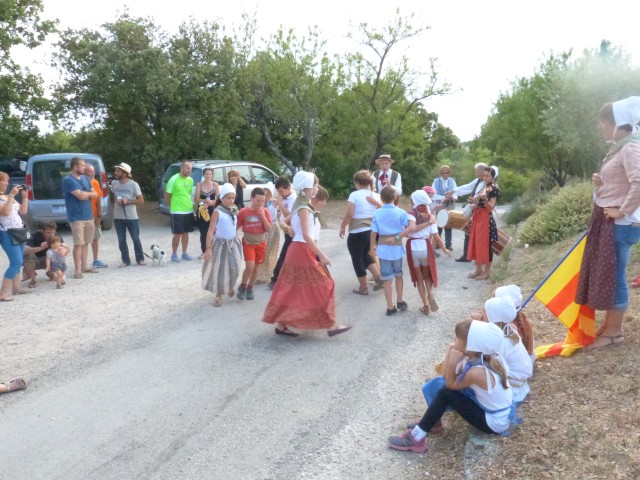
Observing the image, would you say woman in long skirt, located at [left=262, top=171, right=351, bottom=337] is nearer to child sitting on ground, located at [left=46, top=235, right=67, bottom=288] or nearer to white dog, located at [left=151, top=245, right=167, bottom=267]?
child sitting on ground, located at [left=46, top=235, right=67, bottom=288]

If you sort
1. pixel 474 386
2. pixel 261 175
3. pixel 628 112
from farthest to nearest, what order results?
pixel 261 175, pixel 628 112, pixel 474 386

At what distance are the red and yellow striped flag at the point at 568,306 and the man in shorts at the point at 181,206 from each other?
284 inches

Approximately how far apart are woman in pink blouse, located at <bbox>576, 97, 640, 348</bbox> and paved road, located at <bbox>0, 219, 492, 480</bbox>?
65.1 inches

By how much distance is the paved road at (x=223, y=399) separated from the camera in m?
4.00

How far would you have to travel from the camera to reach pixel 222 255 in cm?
794

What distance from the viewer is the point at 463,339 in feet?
13.3

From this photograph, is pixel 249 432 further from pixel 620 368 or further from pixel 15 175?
pixel 15 175

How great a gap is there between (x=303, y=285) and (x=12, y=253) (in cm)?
442

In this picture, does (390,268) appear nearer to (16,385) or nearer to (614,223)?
(614,223)

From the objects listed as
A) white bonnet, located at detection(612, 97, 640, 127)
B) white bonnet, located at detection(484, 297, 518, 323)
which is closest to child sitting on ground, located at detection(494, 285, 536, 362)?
white bonnet, located at detection(484, 297, 518, 323)

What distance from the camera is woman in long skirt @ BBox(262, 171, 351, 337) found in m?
6.34

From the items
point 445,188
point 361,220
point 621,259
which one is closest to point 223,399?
point 621,259

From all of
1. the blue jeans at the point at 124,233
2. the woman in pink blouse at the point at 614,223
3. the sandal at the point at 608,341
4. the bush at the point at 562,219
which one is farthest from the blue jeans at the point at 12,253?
the bush at the point at 562,219

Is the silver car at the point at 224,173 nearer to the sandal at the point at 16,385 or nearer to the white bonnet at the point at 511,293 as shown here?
the sandal at the point at 16,385
